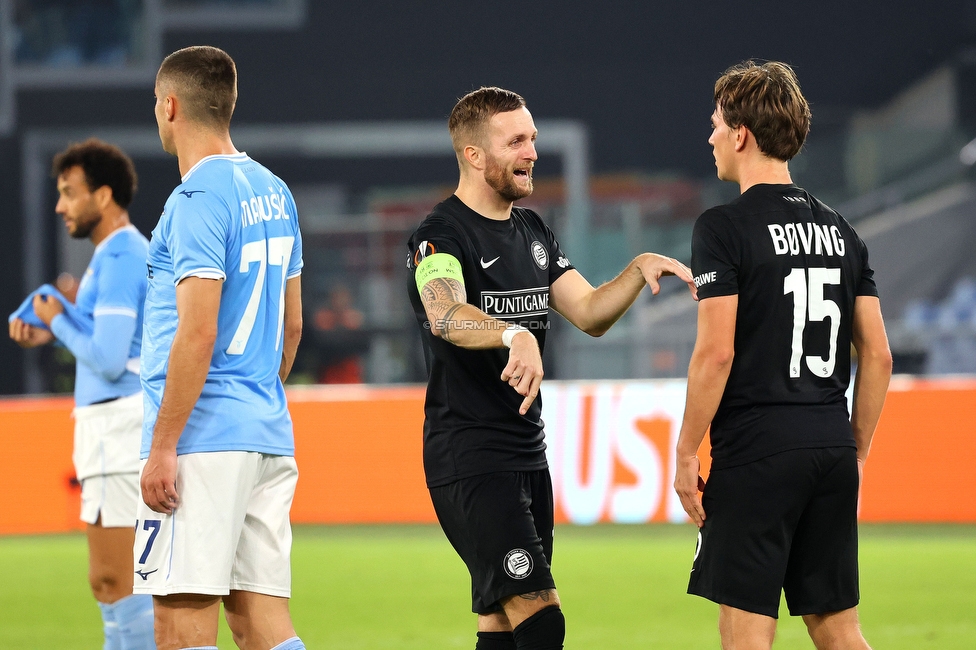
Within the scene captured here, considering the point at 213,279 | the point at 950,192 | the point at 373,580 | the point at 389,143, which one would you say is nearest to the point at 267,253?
the point at 213,279

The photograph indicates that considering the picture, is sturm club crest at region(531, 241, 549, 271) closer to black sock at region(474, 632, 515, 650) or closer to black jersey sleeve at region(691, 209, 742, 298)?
black jersey sleeve at region(691, 209, 742, 298)

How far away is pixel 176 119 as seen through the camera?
3299 mm

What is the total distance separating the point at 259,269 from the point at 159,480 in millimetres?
686

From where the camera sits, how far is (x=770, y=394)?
309 centimetres

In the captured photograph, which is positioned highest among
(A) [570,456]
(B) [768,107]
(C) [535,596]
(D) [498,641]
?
(B) [768,107]

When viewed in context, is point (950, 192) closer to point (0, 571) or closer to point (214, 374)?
point (0, 571)

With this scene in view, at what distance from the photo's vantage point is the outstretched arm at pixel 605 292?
3512 mm

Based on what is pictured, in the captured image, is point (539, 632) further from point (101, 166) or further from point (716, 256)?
point (101, 166)

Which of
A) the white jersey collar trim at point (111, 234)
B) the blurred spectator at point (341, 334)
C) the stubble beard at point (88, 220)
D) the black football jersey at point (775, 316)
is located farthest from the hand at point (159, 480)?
the blurred spectator at point (341, 334)

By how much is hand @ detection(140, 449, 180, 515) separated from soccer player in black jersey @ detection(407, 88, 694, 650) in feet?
2.67

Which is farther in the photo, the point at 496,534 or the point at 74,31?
the point at 74,31

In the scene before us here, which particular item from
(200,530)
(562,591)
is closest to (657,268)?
(200,530)

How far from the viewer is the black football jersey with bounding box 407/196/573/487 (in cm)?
339

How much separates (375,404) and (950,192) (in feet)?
35.4
